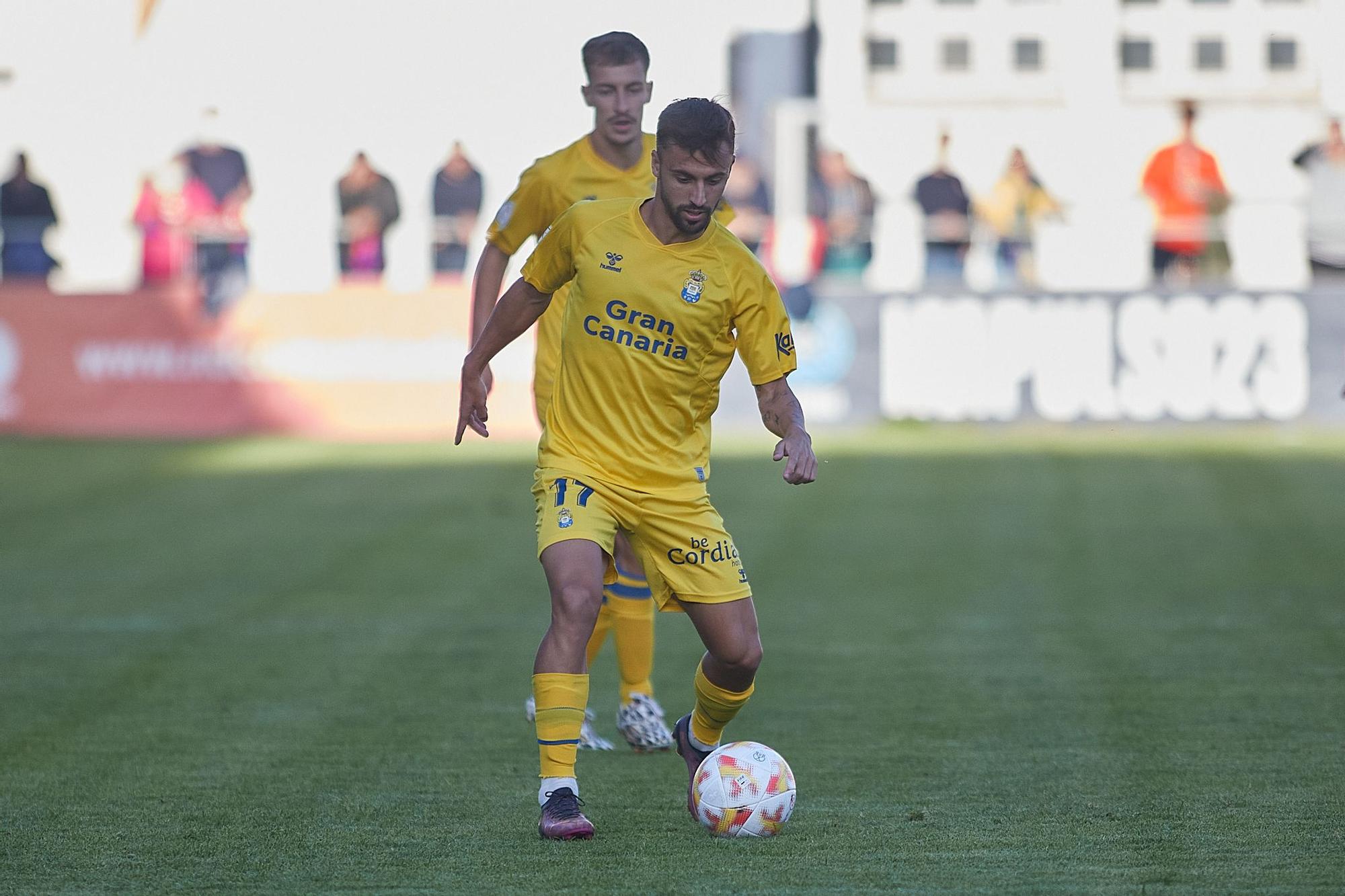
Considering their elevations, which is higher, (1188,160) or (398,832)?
(1188,160)

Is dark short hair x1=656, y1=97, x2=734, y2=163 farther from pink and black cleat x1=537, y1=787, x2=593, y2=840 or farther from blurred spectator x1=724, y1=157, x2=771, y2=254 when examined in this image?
blurred spectator x1=724, y1=157, x2=771, y2=254

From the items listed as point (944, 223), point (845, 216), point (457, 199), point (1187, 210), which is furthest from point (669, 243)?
point (1187, 210)

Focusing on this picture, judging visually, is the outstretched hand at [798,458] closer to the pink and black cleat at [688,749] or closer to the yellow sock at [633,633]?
the pink and black cleat at [688,749]

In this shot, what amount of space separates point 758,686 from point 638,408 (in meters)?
2.71

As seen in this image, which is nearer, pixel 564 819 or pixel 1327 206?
pixel 564 819

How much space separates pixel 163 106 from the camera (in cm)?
2644

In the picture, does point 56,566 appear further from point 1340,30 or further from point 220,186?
point 1340,30

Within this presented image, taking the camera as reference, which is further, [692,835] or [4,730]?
[4,730]

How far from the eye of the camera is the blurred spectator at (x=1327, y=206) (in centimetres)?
1900

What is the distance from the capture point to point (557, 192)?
7234mm

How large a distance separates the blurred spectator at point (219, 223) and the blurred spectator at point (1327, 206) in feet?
32.5

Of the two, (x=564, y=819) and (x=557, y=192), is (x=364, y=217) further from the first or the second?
(x=564, y=819)

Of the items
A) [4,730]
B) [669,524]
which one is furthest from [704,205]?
[4,730]

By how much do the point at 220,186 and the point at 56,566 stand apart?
29.6 feet
